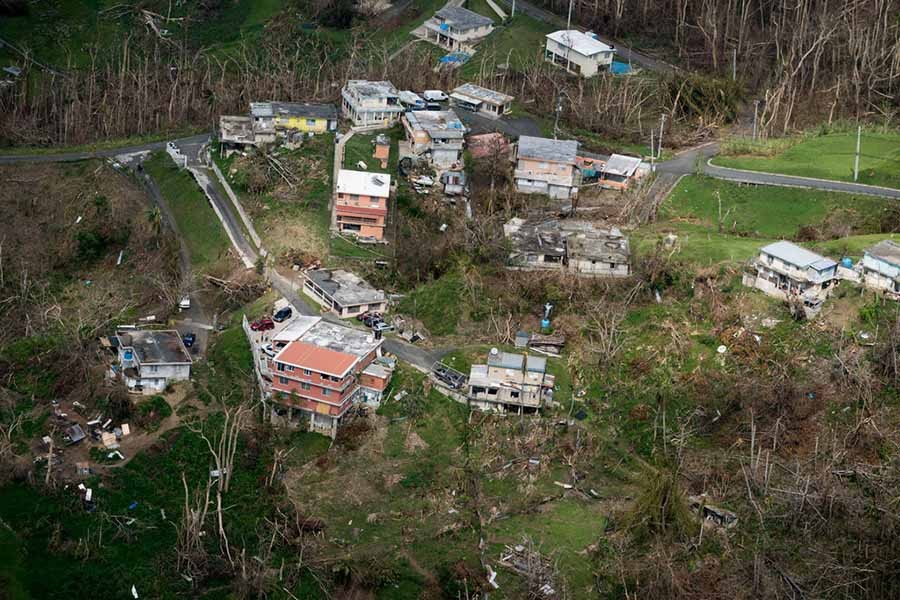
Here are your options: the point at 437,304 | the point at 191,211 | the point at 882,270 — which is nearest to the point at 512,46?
the point at 191,211

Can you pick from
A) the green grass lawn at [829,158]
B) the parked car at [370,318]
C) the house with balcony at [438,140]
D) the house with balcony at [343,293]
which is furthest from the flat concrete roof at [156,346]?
the green grass lawn at [829,158]

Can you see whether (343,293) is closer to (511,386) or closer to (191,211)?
(511,386)

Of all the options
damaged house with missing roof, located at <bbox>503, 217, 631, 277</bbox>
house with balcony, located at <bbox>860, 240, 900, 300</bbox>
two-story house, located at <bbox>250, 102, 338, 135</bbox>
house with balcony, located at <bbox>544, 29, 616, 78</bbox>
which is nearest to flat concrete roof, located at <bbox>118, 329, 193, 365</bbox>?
damaged house with missing roof, located at <bbox>503, 217, 631, 277</bbox>

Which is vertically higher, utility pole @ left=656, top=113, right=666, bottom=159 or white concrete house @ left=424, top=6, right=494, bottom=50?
white concrete house @ left=424, top=6, right=494, bottom=50

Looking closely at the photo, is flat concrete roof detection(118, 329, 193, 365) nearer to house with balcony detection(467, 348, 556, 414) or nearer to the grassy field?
house with balcony detection(467, 348, 556, 414)

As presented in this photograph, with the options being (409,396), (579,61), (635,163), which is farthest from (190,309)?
(579,61)

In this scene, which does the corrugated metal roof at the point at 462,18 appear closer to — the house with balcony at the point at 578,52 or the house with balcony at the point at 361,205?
the house with balcony at the point at 578,52

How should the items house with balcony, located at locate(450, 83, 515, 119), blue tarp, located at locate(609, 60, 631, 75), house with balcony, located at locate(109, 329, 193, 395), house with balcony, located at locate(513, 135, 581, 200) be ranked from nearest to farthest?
house with balcony, located at locate(109, 329, 193, 395), house with balcony, located at locate(513, 135, 581, 200), house with balcony, located at locate(450, 83, 515, 119), blue tarp, located at locate(609, 60, 631, 75)
